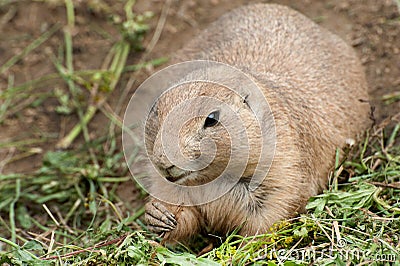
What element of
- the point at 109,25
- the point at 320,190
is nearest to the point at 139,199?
the point at 320,190

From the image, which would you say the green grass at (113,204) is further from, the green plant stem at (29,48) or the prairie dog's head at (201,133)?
the prairie dog's head at (201,133)

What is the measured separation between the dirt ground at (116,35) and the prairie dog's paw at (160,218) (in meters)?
1.77

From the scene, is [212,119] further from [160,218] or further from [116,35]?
[116,35]

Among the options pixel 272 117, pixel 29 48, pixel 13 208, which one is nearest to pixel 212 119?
pixel 272 117

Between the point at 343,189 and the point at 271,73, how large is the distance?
0.89m

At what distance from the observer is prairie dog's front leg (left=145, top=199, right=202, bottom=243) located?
3.87m

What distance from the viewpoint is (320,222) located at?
370 cm

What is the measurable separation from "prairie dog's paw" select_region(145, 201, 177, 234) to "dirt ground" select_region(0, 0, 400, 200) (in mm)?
1767

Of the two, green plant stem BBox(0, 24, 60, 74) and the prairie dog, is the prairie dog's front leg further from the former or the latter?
green plant stem BBox(0, 24, 60, 74)

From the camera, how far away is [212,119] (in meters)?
3.42

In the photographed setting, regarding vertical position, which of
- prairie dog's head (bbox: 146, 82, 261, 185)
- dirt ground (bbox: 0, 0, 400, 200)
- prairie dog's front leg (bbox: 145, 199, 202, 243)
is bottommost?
prairie dog's front leg (bbox: 145, 199, 202, 243)

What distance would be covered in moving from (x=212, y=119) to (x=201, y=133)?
0.42 ft

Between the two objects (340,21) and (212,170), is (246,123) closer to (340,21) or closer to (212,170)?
(212,170)

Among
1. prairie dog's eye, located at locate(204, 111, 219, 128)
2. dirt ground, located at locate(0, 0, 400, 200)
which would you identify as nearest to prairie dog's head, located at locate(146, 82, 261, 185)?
prairie dog's eye, located at locate(204, 111, 219, 128)
